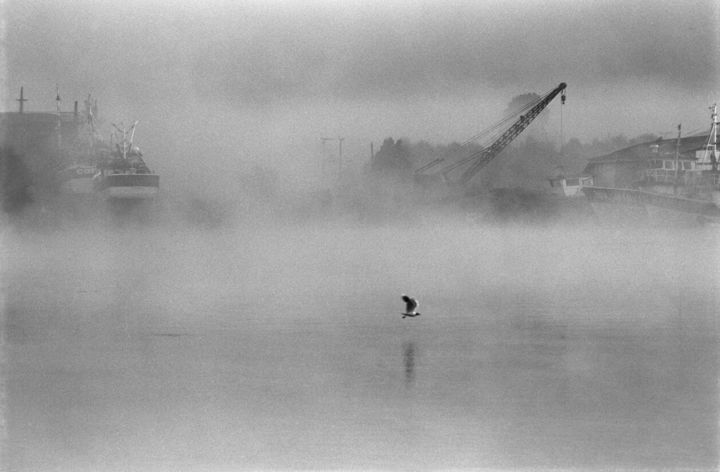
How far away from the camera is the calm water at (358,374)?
1681cm

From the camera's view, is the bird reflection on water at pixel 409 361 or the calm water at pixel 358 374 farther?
the bird reflection on water at pixel 409 361

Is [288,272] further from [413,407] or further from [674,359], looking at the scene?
[413,407]

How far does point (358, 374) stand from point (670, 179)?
9617cm

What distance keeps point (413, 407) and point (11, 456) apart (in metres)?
6.70

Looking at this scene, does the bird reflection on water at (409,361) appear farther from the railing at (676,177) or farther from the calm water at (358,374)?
the railing at (676,177)

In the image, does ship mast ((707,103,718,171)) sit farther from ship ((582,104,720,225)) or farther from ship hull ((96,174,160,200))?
ship hull ((96,174,160,200))

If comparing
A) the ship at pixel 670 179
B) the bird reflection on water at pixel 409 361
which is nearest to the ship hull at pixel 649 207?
the ship at pixel 670 179

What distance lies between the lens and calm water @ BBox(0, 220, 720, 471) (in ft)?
55.2

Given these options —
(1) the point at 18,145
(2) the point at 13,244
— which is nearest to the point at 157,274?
(2) the point at 13,244

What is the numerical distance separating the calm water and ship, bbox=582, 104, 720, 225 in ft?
211

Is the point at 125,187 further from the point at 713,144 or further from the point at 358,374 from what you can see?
the point at 358,374

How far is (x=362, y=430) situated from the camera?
17.9m

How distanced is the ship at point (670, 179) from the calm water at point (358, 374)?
211 ft

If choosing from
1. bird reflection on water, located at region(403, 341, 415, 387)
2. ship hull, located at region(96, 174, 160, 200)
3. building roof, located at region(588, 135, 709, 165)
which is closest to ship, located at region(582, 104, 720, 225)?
building roof, located at region(588, 135, 709, 165)
